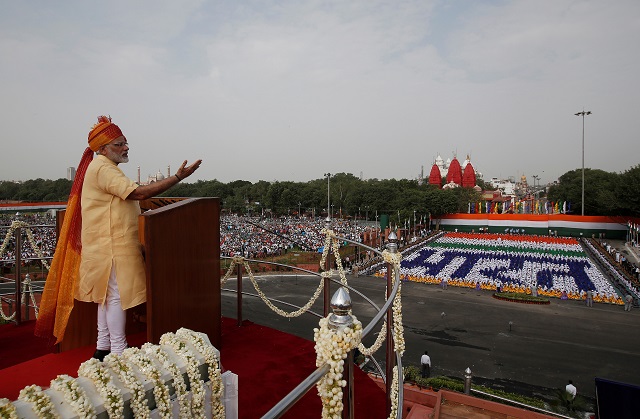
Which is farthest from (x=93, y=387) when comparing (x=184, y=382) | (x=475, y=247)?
(x=475, y=247)

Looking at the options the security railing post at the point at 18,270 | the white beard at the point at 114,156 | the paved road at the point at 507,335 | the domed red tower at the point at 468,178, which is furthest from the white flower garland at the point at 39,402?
the domed red tower at the point at 468,178

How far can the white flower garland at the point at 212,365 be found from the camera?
6.60ft

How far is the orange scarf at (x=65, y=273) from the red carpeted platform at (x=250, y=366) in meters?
0.29

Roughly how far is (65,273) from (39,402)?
82.1 inches

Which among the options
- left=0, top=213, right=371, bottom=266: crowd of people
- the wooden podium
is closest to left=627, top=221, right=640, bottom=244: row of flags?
left=0, top=213, right=371, bottom=266: crowd of people

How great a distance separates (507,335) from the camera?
1361cm

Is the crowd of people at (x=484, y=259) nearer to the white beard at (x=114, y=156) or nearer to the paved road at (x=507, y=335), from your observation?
the paved road at (x=507, y=335)

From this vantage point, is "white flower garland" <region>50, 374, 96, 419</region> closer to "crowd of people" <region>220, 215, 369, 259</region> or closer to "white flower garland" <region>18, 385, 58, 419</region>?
"white flower garland" <region>18, 385, 58, 419</region>

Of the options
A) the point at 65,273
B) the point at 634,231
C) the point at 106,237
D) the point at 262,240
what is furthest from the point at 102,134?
the point at 634,231

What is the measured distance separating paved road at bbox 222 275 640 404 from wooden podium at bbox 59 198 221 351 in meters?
8.37

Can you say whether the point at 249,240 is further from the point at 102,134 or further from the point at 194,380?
the point at 194,380

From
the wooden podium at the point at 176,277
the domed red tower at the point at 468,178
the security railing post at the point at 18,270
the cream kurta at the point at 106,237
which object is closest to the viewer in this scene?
the cream kurta at the point at 106,237

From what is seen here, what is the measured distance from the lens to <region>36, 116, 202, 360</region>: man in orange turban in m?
2.99

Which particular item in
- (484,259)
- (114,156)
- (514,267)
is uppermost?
(114,156)
